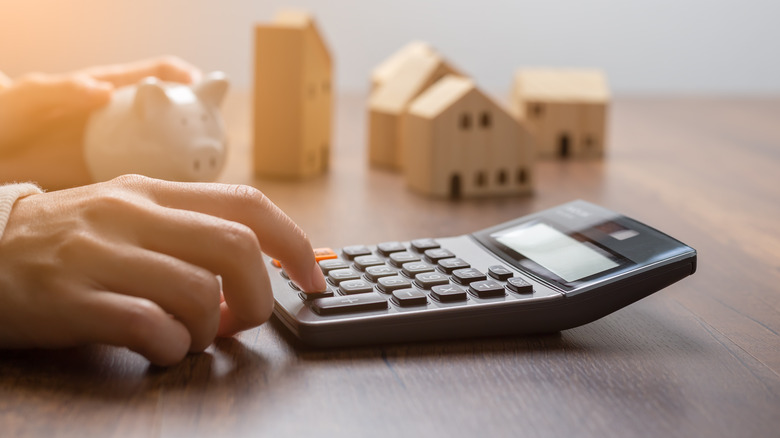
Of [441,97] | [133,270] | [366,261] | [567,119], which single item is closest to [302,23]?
[441,97]

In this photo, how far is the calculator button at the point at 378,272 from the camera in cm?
48

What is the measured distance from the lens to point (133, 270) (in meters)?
0.38

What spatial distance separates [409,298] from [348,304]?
3cm

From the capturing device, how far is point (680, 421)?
0.36 m

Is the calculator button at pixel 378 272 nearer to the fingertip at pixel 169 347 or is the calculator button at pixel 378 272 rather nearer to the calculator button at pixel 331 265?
the calculator button at pixel 331 265

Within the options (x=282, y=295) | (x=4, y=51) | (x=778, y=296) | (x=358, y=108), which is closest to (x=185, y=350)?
(x=282, y=295)

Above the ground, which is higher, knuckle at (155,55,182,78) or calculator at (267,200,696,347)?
knuckle at (155,55,182,78)

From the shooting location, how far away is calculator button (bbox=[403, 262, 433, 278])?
0.48 m

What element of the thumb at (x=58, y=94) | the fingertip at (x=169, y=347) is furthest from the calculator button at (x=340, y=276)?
the thumb at (x=58, y=94)

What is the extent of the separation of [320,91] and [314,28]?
0.08 metres

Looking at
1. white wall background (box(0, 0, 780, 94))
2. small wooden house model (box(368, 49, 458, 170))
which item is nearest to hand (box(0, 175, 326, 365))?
small wooden house model (box(368, 49, 458, 170))

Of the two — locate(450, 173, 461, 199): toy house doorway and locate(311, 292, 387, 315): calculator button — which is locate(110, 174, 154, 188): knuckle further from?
locate(450, 173, 461, 199): toy house doorway

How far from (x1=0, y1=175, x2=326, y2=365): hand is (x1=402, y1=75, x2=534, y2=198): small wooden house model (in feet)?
1.67

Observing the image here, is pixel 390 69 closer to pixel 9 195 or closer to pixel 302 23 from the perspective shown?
pixel 302 23
